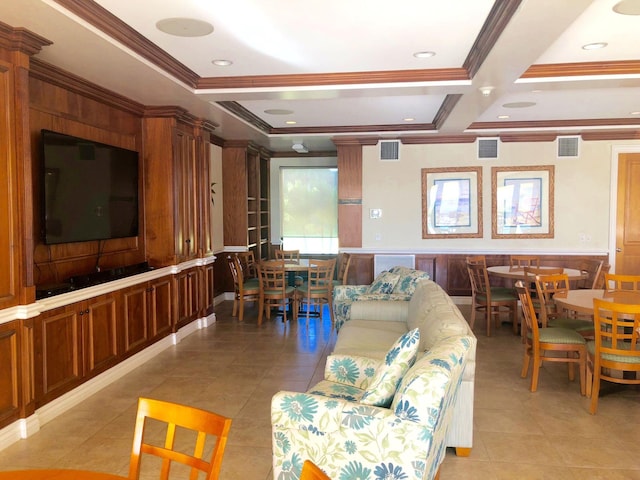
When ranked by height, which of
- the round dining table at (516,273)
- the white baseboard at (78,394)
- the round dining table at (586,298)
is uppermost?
the round dining table at (516,273)


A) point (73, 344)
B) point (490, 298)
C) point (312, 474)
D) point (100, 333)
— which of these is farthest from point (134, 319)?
point (312, 474)

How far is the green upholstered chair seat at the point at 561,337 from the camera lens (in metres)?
4.16

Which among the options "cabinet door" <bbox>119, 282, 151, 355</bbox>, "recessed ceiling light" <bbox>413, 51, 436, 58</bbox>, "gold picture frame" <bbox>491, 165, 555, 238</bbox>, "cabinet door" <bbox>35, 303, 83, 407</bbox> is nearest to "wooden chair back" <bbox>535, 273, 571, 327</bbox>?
"recessed ceiling light" <bbox>413, 51, 436, 58</bbox>

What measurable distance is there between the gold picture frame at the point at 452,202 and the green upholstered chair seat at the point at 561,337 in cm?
392

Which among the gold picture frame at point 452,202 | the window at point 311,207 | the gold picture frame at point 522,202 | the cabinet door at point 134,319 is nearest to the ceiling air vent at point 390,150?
the gold picture frame at point 452,202

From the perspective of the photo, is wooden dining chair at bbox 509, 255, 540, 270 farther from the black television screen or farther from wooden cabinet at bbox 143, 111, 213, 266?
the black television screen

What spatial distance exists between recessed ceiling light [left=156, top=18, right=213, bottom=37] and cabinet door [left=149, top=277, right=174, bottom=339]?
2.65m

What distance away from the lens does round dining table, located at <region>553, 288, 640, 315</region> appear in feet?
13.3

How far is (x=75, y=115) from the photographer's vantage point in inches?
175

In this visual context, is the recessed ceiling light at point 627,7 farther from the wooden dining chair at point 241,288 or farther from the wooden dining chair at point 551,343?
the wooden dining chair at point 241,288

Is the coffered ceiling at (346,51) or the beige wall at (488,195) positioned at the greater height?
the coffered ceiling at (346,51)

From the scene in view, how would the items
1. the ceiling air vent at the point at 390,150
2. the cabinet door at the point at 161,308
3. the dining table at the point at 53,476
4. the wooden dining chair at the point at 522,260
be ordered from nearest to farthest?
the dining table at the point at 53,476, the cabinet door at the point at 161,308, the wooden dining chair at the point at 522,260, the ceiling air vent at the point at 390,150

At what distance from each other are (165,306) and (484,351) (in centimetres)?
→ 345

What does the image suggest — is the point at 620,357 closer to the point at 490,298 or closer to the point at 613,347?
the point at 613,347
